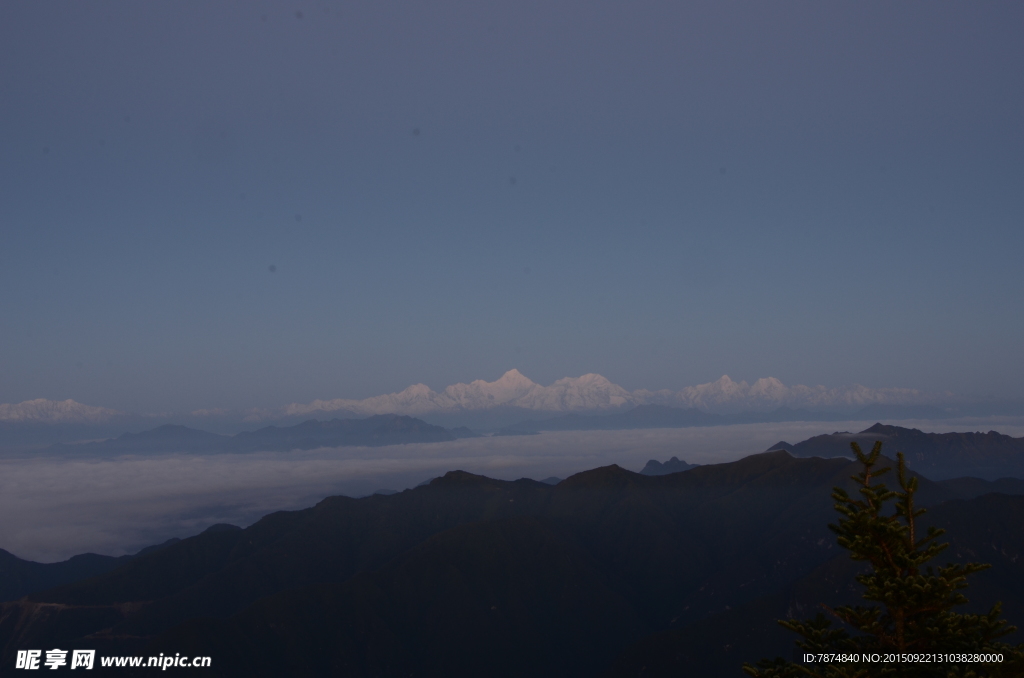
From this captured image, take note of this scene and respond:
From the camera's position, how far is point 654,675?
19938 centimetres

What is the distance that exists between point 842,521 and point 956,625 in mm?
3717

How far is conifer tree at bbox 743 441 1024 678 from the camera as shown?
18.3m

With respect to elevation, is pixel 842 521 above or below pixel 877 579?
above

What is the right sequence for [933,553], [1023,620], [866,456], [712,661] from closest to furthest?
[866,456] → [933,553] → [1023,620] → [712,661]

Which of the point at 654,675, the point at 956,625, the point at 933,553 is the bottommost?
the point at 654,675

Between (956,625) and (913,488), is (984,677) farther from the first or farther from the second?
(913,488)

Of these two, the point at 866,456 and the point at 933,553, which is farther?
the point at 933,553

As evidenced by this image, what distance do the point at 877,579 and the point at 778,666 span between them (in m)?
3.71

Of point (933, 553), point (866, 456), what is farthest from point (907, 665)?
point (866, 456)

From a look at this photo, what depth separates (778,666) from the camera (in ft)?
65.9

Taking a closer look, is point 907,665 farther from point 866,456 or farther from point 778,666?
point 866,456

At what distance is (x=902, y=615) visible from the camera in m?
19.3

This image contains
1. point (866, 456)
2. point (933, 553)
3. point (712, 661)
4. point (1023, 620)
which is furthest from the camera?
point (712, 661)

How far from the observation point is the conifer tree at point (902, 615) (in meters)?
18.3
